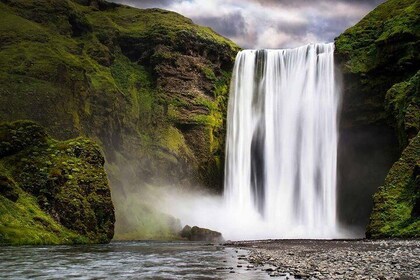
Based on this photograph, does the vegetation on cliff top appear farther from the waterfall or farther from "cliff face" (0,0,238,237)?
"cliff face" (0,0,238,237)

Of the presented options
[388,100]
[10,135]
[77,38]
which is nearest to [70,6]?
[77,38]

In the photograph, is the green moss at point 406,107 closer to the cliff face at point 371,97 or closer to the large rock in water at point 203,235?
the cliff face at point 371,97

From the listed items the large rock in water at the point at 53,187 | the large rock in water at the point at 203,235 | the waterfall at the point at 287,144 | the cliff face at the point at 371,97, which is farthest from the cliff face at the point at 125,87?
the cliff face at the point at 371,97

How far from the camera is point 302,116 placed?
224ft

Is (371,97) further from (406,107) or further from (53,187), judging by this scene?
(53,187)

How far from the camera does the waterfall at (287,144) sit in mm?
63281

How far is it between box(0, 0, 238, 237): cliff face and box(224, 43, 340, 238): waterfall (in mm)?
5738

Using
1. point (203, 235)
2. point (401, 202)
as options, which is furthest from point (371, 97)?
point (203, 235)

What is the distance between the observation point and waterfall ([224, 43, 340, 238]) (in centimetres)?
6328

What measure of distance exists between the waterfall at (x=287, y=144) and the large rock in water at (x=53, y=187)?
27904 millimetres

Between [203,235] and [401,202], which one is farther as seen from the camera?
[203,235]

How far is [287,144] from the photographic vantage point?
223ft

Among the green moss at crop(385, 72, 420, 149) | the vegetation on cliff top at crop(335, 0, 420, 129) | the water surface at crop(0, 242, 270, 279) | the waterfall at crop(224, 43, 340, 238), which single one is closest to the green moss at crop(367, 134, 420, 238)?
the green moss at crop(385, 72, 420, 149)

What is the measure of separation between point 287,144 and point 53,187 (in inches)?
1463
